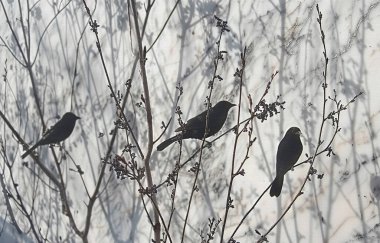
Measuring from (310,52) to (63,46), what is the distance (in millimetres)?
1902

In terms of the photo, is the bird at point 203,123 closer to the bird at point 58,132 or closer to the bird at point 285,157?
the bird at point 285,157

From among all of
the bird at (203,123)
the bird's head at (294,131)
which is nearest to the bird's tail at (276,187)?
the bird's head at (294,131)

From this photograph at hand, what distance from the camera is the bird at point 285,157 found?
161 centimetres

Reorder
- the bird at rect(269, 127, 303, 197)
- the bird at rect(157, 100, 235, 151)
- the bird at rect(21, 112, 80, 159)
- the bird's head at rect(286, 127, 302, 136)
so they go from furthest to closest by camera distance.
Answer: the bird at rect(21, 112, 80, 159) → the bird at rect(157, 100, 235, 151) → the bird's head at rect(286, 127, 302, 136) → the bird at rect(269, 127, 303, 197)

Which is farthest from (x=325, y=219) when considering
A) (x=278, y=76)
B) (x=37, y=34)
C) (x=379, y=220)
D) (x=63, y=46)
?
(x=37, y=34)

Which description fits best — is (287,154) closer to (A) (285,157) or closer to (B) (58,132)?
(A) (285,157)

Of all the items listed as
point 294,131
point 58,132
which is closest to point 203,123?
point 294,131

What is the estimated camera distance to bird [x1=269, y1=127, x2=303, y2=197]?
5.30ft

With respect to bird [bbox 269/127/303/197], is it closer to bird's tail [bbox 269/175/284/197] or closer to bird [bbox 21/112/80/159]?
bird's tail [bbox 269/175/284/197]

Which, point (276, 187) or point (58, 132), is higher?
point (58, 132)

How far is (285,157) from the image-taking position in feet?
5.35

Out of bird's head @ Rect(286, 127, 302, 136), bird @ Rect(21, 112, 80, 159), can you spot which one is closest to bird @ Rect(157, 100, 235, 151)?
bird's head @ Rect(286, 127, 302, 136)

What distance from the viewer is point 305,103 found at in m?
1.90

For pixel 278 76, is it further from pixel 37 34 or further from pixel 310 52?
pixel 37 34
